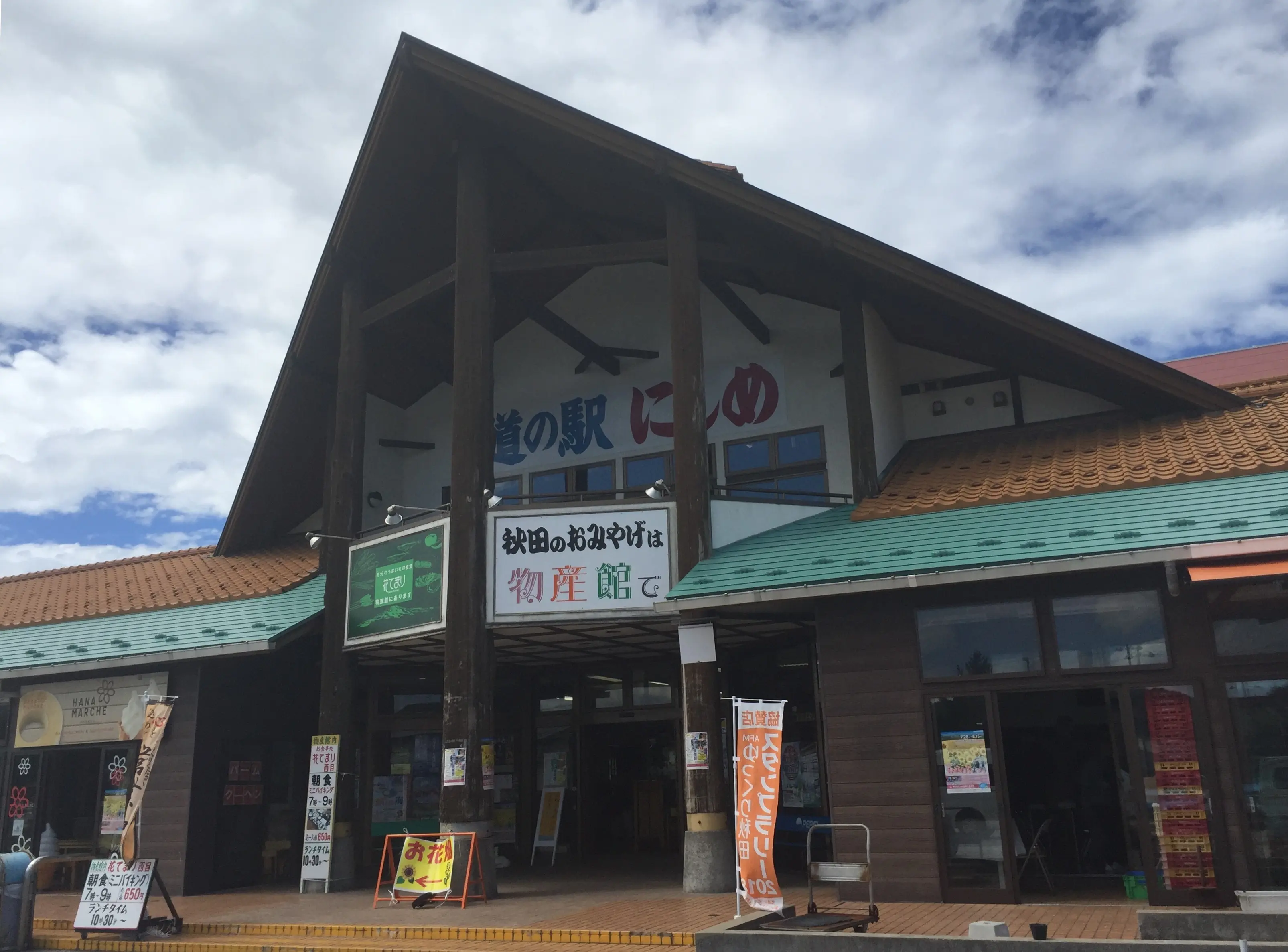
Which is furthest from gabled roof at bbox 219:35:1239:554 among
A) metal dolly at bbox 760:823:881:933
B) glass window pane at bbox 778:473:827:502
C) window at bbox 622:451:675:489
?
metal dolly at bbox 760:823:881:933

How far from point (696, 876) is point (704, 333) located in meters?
7.69

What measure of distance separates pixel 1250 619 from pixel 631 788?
9842mm

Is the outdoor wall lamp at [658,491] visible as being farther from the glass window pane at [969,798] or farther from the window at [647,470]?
the glass window pane at [969,798]

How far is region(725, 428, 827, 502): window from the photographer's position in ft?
48.2

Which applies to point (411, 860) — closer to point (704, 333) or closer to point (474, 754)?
point (474, 754)

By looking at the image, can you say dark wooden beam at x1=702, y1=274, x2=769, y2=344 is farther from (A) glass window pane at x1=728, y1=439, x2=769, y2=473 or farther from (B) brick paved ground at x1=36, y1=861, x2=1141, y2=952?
(B) brick paved ground at x1=36, y1=861, x2=1141, y2=952

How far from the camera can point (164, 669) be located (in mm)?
14898

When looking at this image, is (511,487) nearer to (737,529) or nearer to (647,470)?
(647,470)

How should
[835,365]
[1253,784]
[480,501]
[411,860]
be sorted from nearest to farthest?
[1253,784], [411,860], [480,501], [835,365]

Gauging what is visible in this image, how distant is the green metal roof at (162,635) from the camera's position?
14266mm

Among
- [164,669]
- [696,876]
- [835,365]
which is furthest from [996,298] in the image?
[164,669]

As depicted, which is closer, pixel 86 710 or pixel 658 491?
pixel 658 491

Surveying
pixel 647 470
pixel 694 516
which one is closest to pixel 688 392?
pixel 694 516

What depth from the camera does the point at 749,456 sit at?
606 inches
